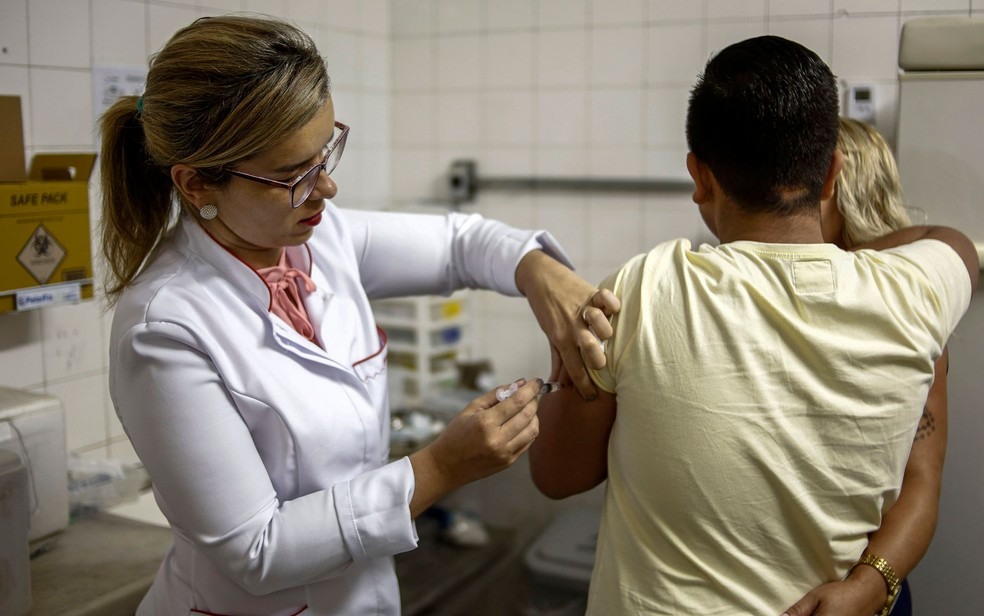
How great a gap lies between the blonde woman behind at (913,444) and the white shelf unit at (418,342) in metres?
1.38

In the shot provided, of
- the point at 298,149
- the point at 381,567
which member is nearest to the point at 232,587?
the point at 381,567

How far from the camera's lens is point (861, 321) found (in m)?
0.98

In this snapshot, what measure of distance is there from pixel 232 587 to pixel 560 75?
1.95 meters

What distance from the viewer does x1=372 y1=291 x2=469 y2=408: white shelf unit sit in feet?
8.53

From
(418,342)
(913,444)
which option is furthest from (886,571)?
(418,342)

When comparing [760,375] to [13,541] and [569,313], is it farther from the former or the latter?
[13,541]

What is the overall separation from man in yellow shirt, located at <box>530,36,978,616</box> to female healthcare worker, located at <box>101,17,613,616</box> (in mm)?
111

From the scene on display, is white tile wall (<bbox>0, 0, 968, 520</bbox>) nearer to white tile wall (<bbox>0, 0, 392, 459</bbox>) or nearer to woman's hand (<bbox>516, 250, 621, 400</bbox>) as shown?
white tile wall (<bbox>0, 0, 392, 459</bbox>)

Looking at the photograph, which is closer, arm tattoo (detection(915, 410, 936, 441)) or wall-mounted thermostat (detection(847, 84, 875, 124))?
arm tattoo (detection(915, 410, 936, 441))

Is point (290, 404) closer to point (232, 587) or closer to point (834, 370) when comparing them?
point (232, 587)

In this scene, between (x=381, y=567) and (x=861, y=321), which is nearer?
(x=861, y=321)

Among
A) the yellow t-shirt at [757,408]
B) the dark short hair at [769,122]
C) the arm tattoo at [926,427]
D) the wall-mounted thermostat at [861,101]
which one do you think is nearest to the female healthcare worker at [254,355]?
the yellow t-shirt at [757,408]

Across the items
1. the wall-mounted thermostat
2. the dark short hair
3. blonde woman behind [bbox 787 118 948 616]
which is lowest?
blonde woman behind [bbox 787 118 948 616]

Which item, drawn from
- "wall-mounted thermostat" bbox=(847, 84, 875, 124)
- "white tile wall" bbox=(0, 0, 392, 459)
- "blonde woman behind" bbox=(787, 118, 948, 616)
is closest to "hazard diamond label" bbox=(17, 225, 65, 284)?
"white tile wall" bbox=(0, 0, 392, 459)
